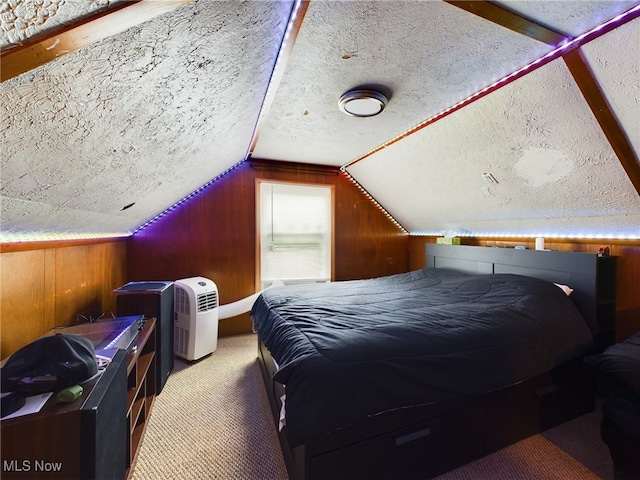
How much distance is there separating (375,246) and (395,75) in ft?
9.20

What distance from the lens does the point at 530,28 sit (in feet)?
4.13

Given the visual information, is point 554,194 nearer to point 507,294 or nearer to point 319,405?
point 507,294

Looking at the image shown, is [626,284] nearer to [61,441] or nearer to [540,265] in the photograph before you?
[540,265]

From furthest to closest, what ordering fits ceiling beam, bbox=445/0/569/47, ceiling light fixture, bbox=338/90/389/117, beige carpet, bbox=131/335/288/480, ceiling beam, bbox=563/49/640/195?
ceiling light fixture, bbox=338/90/389/117 < beige carpet, bbox=131/335/288/480 < ceiling beam, bbox=563/49/640/195 < ceiling beam, bbox=445/0/569/47

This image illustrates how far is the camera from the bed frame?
49.2 inches

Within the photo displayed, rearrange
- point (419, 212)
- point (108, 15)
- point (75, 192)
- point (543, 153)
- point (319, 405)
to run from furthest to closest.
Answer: point (419, 212) → point (543, 153) → point (75, 192) → point (319, 405) → point (108, 15)

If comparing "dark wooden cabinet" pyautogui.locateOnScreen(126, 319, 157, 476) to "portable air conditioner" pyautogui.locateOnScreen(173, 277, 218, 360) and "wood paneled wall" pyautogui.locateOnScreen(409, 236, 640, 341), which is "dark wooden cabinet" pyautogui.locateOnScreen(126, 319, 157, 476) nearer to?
A: "portable air conditioner" pyautogui.locateOnScreen(173, 277, 218, 360)

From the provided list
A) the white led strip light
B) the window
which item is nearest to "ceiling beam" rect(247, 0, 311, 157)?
the white led strip light

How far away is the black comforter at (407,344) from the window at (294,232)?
1.37m

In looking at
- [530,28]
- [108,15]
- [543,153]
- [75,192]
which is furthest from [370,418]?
[543,153]

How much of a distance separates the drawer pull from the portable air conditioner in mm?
2089

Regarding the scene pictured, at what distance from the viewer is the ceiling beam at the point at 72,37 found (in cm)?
65

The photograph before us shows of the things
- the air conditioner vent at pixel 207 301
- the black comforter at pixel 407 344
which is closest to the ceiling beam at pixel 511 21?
the black comforter at pixel 407 344

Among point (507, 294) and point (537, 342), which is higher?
point (507, 294)
